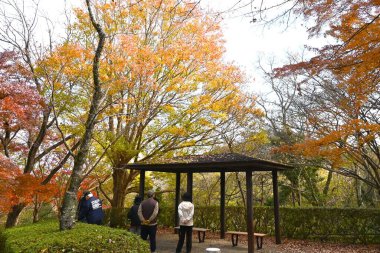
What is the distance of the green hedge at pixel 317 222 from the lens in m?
10.5

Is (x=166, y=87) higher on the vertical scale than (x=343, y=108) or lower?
higher

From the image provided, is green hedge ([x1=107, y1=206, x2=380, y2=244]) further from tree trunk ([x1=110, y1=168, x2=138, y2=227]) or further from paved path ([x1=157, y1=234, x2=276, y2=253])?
paved path ([x1=157, y1=234, x2=276, y2=253])

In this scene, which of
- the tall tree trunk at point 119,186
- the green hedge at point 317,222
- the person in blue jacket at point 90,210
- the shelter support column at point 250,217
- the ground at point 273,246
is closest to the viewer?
the person in blue jacket at point 90,210

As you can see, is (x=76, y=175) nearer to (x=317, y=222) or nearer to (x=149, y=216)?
(x=149, y=216)

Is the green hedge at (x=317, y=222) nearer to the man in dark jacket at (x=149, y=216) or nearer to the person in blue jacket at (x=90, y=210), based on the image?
the person in blue jacket at (x=90, y=210)

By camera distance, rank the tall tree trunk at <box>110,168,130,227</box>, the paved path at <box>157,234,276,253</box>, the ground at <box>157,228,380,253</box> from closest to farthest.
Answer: the paved path at <box>157,234,276,253</box> < the ground at <box>157,228,380,253</box> < the tall tree trunk at <box>110,168,130,227</box>

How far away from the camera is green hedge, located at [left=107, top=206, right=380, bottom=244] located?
34.4 feet

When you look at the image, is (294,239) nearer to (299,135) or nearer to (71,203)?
(299,135)

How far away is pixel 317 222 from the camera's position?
11156mm

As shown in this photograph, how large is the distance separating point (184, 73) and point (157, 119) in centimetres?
223

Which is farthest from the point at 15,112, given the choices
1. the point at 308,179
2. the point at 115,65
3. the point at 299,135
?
the point at 308,179

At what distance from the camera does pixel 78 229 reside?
528 cm

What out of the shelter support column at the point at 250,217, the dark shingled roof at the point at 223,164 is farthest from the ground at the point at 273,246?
the dark shingled roof at the point at 223,164

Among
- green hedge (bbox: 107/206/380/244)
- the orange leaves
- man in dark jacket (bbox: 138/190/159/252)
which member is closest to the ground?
green hedge (bbox: 107/206/380/244)
